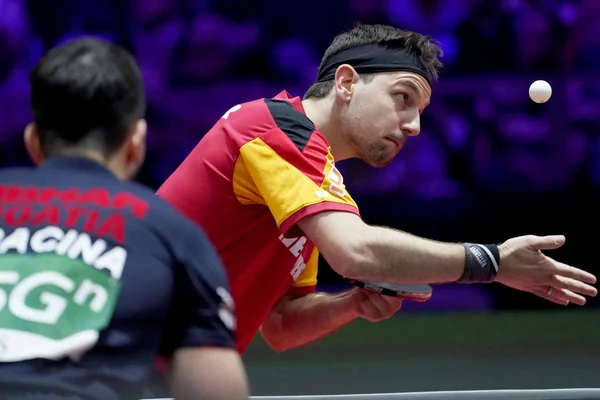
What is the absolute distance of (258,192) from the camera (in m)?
2.82

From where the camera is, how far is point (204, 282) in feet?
5.20

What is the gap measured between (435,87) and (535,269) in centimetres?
510

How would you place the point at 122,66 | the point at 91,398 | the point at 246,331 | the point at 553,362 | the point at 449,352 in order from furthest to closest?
the point at 449,352 → the point at 553,362 → the point at 246,331 → the point at 122,66 → the point at 91,398

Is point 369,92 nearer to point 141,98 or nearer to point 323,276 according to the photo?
point 141,98

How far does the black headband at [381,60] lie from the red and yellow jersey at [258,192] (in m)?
0.23

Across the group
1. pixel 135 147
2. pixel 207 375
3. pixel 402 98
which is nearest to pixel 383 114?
pixel 402 98

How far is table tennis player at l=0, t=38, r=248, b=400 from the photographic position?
4.90 feet

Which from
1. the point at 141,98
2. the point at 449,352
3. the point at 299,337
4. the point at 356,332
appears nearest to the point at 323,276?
the point at 356,332

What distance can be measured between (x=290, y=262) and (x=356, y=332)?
470 cm

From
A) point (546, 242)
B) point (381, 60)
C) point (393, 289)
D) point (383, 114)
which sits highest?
point (381, 60)

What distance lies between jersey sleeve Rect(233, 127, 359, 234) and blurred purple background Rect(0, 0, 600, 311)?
475 cm

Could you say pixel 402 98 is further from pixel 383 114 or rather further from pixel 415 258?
pixel 415 258

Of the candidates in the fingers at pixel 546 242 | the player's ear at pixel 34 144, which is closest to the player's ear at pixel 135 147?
the player's ear at pixel 34 144

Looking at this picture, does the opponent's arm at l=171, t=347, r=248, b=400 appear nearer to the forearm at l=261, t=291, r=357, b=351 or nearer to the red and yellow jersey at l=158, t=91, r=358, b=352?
the red and yellow jersey at l=158, t=91, r=358, b=352
